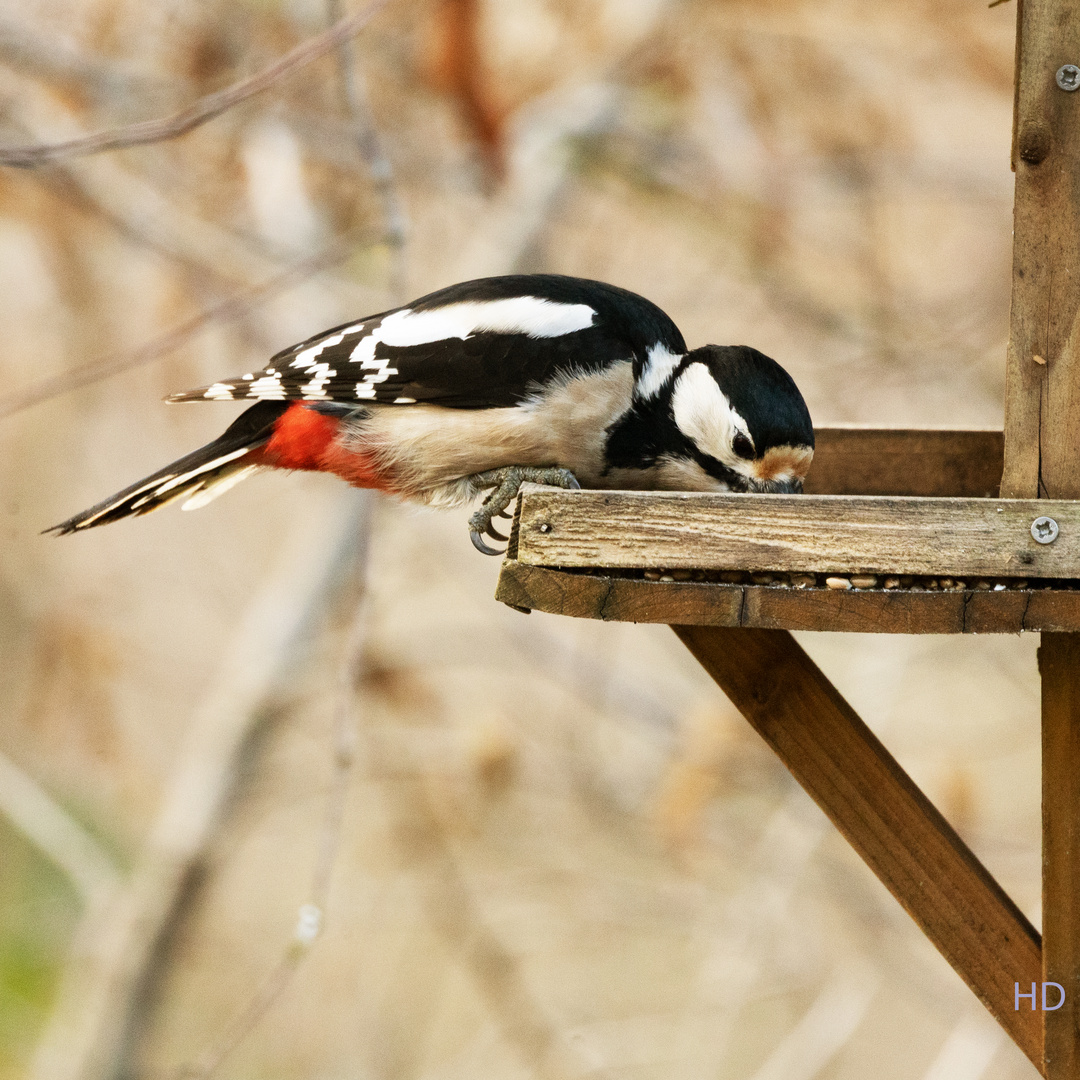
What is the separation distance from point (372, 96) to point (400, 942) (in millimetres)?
3762

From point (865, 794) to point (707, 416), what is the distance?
2.34ft

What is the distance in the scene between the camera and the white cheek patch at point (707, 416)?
2139 millimetres

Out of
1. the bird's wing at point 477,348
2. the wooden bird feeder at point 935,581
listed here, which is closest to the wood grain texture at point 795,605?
the wooden bird feeder at point 935,581

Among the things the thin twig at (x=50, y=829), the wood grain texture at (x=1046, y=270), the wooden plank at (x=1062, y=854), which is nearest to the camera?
the wood grain texture at (x=1046, y=270)

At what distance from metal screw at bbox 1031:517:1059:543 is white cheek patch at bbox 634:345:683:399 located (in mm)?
866

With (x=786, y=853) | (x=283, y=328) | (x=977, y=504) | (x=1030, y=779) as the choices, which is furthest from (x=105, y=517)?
(x=1030, y=779)

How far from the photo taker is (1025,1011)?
1843 millimetres

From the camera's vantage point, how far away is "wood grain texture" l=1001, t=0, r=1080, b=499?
5.39 feet

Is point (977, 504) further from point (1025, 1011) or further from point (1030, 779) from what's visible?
point (1030, 779)

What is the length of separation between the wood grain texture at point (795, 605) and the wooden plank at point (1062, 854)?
10.3 inches

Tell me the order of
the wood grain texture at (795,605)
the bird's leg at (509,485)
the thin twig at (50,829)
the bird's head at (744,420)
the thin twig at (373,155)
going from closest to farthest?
1. the wood grain texture at (795,605)
2. the bird's head at (744,420)
3. the bird's leg at (509,485)
4. the thin twig at (373,155)
5. the thin twig at (50,829)

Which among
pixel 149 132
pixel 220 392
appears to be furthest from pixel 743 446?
pixel 149 132

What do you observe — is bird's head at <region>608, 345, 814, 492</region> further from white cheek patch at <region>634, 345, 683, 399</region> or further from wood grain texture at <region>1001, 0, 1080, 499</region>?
wood grain texture at <region>1001, 0, 1080, 499</region>

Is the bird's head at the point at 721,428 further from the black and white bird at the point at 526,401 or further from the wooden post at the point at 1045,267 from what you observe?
the wooden post at the point at 1045,267
